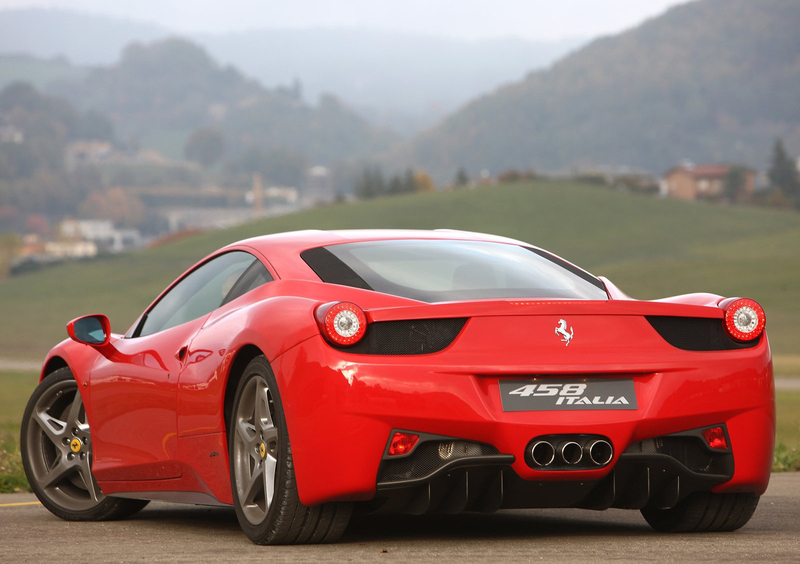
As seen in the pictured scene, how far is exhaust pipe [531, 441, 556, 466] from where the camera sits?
161 inches

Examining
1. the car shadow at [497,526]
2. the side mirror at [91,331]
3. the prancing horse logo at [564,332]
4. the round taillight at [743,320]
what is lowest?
the car shadow at [497,526]

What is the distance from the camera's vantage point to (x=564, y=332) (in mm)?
4184

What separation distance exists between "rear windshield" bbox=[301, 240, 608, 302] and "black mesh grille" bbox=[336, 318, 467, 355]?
14.4 inches

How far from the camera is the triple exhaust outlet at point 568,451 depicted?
409 centimetres

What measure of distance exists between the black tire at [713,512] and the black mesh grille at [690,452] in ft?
1.13

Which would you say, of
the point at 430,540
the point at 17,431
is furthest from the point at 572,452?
the point at 17,431

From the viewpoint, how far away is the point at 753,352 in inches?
175

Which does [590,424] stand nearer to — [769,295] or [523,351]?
[523,351]

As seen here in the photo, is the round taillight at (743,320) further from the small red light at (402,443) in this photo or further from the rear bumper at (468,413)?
the small red light at (402,443)

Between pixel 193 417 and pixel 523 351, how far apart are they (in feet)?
4.92

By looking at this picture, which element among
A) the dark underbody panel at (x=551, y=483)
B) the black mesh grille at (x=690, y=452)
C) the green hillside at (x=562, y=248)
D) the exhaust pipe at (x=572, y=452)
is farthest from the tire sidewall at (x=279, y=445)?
the green hillside at (x=562, y=248)

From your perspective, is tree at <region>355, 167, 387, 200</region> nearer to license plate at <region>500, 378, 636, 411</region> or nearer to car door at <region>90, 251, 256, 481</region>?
car door at <region>90, 251, 256, 481</region>

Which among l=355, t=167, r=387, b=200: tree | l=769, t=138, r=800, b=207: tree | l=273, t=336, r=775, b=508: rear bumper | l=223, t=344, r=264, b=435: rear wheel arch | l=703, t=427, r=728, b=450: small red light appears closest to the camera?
l=273, t=336, r=775, b=508: rear bumper

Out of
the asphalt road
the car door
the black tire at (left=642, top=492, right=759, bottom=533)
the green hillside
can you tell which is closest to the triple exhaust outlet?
the asphalt road
